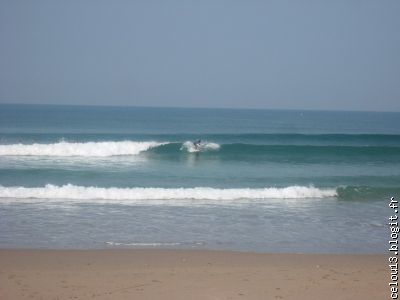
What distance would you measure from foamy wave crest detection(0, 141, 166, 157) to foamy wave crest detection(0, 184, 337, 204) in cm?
795

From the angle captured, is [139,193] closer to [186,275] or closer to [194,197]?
[194,197]

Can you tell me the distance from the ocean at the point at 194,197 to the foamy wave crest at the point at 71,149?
4 cm

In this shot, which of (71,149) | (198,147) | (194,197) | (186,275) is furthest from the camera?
(198,147)

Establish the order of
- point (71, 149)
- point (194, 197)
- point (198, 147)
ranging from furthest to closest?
point (198, 147) → point (71, 149) → point (194, 197)

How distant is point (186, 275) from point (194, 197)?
6278 millimetres

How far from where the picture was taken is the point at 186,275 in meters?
6.69

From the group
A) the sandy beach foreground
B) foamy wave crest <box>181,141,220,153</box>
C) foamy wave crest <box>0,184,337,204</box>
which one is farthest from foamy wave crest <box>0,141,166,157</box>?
the sandy beach foreground

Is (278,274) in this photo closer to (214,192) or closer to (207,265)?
(207,265)

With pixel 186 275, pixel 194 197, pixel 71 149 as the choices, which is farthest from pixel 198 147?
pixel 186 275

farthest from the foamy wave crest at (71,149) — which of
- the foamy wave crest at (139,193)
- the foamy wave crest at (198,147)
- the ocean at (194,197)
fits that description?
the foamy wave crest at (139,193)

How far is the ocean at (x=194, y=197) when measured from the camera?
8.81 meters

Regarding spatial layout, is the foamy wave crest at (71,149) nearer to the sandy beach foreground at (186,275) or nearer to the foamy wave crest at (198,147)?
the foamy wave crest at (198,147)

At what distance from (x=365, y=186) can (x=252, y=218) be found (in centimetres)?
569

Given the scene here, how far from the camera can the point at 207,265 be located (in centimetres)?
715
